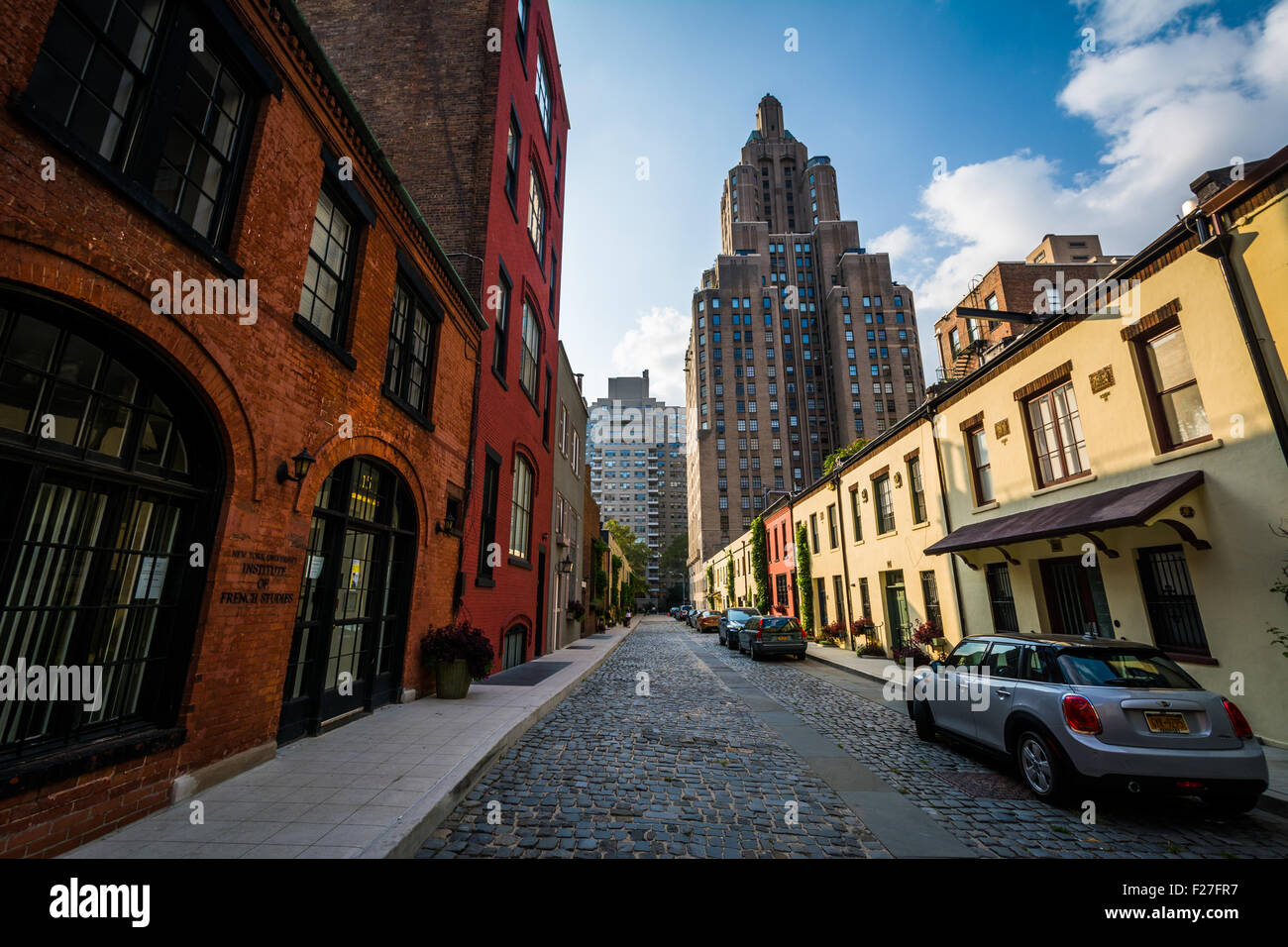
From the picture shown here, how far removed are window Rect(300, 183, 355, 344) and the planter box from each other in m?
5.50

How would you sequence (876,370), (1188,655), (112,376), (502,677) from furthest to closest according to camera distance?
(876,370)
(502,677)
(1188,655)
(112,376)

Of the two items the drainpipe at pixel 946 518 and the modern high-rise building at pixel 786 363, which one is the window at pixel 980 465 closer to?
the drainpipe at pixel 946 518

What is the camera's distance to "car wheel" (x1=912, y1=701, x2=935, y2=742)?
725 cm

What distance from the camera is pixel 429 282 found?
9102 mm

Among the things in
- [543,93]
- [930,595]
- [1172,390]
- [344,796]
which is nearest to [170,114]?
[344,796]

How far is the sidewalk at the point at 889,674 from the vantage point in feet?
15.8

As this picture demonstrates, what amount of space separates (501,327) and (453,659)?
8266 millimetres

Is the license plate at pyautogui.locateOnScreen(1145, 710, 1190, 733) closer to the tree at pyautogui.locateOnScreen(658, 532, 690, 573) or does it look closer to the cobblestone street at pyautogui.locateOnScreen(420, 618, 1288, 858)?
the cobblestone street at pyautogui.locateOnScreen(420, 618, 1288, 858)

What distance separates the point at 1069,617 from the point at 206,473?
44.7ft

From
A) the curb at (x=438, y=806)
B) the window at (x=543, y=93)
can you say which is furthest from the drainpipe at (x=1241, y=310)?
the window at (x=543, y=93)

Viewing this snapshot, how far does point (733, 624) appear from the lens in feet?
74.3

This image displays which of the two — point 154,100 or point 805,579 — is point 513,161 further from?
point 805,579
